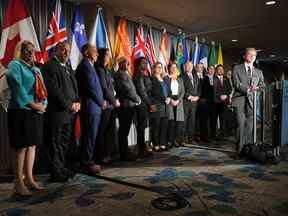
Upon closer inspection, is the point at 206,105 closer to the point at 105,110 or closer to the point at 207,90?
the point at 207,90

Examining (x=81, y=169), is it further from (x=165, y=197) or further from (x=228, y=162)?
(x=228, y=162)

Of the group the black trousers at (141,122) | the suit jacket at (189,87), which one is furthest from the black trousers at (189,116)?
the black trousers at (141,122)

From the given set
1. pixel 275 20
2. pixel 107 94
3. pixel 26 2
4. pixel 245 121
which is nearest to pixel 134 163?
pixel 107 94

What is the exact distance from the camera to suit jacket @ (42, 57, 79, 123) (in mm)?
3000

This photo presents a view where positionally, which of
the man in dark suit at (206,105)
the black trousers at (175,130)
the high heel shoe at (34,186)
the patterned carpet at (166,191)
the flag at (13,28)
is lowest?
the patterned carpet at (166,191)

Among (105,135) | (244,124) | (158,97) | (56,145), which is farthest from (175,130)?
(56,145)

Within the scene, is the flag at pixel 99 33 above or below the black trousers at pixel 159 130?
above

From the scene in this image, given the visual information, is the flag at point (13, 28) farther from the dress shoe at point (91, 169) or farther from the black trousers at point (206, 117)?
the black trousers at point (206, 117)

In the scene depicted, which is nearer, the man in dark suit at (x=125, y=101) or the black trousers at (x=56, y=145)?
the black trousers at (x=56, y=145)

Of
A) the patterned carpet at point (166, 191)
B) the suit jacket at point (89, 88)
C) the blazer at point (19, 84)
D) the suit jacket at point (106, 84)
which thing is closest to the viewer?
the patterned carpet at point (166, 191)

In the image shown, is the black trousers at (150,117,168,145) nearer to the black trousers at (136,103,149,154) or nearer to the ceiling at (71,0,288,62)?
the black trousers at (136,103,149,154)

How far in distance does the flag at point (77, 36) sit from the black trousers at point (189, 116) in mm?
2036

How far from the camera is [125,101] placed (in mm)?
4164

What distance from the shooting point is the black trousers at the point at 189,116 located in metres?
5.40
